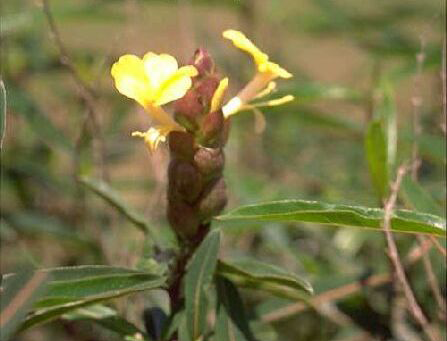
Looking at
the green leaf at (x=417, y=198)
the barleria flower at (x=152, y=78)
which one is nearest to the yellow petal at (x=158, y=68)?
the barleria flower at (x=152, y=78)

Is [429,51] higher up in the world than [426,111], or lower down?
higher up

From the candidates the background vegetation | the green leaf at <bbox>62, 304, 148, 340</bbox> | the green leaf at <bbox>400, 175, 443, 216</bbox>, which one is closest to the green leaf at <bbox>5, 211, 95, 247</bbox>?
the background vegetation

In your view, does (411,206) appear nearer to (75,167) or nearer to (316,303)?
(316,303)

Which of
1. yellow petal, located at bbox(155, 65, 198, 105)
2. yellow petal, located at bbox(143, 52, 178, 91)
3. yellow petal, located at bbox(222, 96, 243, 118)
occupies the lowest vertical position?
yellow petal, located at bbox(222, 96, 243, 118)

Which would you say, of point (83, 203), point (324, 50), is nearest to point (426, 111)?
point (83, 203)

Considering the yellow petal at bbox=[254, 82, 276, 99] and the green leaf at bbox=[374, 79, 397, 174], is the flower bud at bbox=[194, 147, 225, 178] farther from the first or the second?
the green leaf at bbox=[374, 79, 397, 174]

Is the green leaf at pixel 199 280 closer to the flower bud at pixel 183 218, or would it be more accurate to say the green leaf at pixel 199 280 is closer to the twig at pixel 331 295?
the flower bud at pixel 183 218
